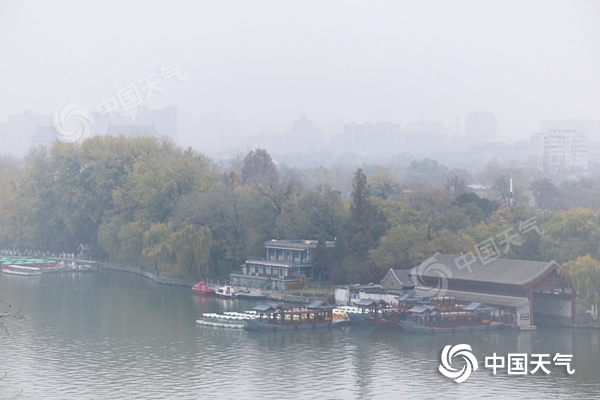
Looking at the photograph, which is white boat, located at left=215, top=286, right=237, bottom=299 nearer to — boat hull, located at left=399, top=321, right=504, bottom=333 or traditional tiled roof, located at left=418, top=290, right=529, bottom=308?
traditional tiled roof, located at left=418, top=290, right=529, bottom=308

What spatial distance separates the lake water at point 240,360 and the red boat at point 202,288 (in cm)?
246

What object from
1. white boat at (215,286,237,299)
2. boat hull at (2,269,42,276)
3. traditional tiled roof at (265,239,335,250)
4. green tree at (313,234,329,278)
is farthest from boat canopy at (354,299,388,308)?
boat hull at (2,269,42,276)

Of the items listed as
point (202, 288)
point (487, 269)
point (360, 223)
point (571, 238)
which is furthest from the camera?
point (202, 288)

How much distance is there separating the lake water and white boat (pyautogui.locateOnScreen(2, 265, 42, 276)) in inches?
282

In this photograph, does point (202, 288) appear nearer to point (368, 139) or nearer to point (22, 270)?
point (22, 270)

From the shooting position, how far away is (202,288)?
2550 centimetres

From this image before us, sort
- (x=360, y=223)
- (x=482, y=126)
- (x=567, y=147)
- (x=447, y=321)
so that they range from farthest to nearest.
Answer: (x=482, y=126), (x=567, y=147), (x=360, y=223), (x=447, y=321)

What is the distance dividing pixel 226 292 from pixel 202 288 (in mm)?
1073

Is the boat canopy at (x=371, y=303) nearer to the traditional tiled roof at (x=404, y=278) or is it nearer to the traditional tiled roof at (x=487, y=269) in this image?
the traditional tiled roof at (x=404, y=278)

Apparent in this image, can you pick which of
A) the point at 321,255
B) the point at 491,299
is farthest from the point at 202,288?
the point at 491,299

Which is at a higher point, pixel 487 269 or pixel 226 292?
pixel 487 269

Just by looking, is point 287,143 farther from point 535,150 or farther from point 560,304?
point 560,304

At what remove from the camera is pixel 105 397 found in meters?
14.1

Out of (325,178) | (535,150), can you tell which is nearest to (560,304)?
(325,178)
